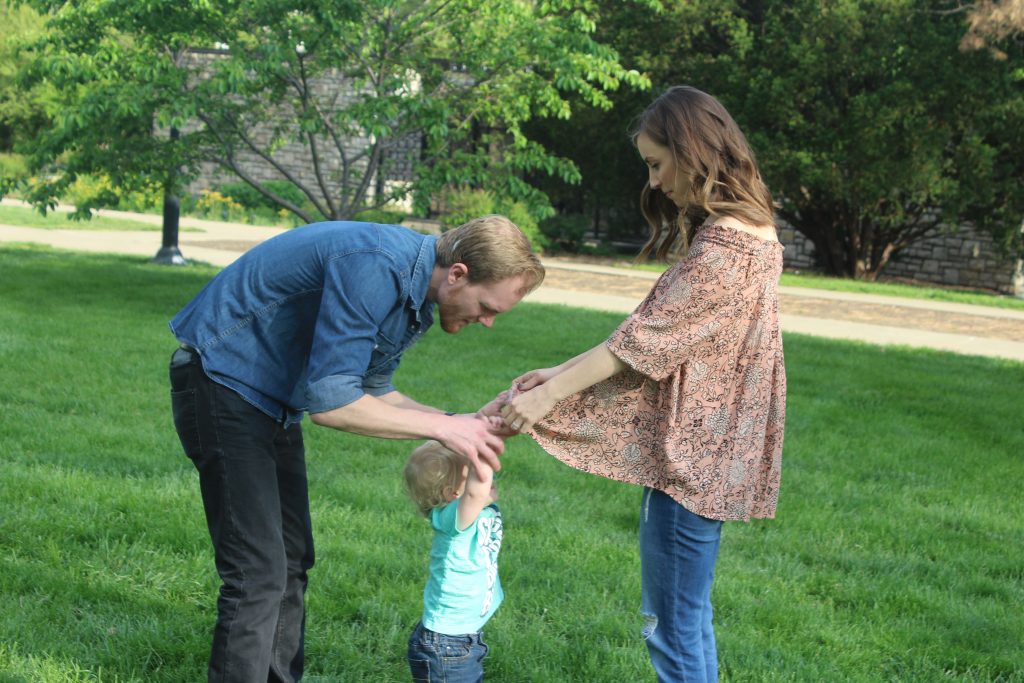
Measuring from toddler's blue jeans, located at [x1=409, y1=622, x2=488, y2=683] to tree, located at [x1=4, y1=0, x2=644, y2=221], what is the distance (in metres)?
6.69

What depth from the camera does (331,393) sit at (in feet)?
8.46

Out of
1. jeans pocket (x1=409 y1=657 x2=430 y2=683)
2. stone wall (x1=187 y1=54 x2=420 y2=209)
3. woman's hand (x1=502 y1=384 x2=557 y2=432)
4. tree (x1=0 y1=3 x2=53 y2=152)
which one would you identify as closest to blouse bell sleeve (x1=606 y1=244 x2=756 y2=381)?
woman's hand (x1=502 y1=384 x2=557 y2=432)

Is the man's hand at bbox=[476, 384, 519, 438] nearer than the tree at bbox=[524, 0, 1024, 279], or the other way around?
the man's hand at bbox=[476, 384, 519, 438]

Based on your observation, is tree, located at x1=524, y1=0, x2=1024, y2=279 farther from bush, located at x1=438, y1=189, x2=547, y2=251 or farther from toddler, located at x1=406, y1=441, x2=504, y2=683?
toddler, located at x1=406, y1=441, x2=504, y2=683

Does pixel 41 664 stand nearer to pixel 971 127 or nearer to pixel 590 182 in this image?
pixel 971 127

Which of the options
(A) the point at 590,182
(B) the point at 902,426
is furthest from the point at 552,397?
(A) the point at 590,182

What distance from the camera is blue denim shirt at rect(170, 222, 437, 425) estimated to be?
8.54 ft

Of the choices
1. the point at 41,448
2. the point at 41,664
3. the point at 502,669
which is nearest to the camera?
the point at 41,664

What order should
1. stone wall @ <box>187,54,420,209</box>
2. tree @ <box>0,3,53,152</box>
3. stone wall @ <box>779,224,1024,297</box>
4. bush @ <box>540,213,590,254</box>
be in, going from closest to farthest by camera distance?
stone wall @ <box>187,54,420,209</box> < stone wall @ <box>779,224,1024,297</box> < bush @ <box>540,213,590,254</box> < tree @ <box>0,3,53,152</box>

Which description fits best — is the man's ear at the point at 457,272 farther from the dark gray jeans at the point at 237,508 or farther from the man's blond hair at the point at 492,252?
the dark gray jeans at the point at 237,508

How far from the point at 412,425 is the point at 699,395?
71 cm

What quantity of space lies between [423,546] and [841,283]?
14366mm

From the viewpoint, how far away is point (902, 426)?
7.43m

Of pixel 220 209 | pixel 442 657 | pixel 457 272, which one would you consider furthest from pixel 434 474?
pixel 220 209
